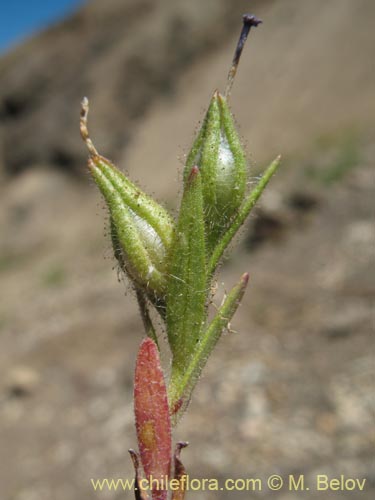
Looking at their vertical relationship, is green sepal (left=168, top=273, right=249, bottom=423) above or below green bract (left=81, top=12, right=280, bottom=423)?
below

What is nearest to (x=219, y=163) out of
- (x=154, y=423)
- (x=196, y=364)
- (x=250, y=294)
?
(x=196, y=364)

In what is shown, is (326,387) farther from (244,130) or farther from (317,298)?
(244,130)

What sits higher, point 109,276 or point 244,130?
point 244,130

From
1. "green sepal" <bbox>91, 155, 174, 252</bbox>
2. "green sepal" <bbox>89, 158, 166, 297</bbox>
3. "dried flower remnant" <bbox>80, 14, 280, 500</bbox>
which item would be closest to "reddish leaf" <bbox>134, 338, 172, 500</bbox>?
"dried flower remnant" <bbox>80, 14, 280, 500</bbox>

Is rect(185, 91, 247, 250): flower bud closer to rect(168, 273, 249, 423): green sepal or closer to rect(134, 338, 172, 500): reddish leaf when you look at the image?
rect(168, 273, 249, 423): green sepal

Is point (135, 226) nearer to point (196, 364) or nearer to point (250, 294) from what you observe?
point (196, 364)

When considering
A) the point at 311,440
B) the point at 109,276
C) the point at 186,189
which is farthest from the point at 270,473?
the point at 109,276
